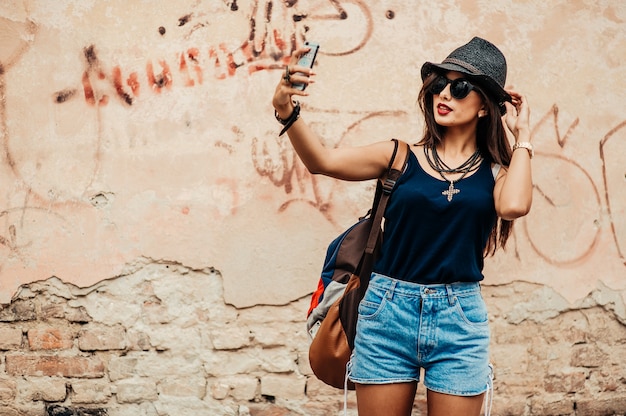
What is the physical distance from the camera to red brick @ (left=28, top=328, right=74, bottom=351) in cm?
353

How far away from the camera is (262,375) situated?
3.62m

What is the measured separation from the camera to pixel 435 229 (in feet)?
7.99

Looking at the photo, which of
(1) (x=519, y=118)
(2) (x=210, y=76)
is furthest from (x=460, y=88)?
(2) (x=210, y=76)

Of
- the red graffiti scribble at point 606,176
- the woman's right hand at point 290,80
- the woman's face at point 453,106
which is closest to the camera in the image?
the woman's right hand at point 290,80

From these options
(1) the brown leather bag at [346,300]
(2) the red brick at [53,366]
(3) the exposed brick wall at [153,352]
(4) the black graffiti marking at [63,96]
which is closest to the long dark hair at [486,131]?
(1) the brown leather bag at [346,300]

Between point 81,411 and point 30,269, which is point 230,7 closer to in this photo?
point 30,269

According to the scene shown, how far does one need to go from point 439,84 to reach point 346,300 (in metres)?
0.80

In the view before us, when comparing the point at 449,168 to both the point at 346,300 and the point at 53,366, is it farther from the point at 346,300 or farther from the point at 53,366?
the point at 53,366

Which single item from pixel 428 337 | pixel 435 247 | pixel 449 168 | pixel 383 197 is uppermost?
pixel 449 168

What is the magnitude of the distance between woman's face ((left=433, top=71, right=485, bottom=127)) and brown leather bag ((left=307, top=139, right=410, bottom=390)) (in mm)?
166

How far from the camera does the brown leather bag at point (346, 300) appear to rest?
2600 millimetres

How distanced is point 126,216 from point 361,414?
1559 mm

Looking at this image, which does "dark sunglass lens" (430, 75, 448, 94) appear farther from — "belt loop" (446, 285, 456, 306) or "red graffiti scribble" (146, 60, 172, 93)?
"red graffiti scribble" (146, 60, 172, 93)

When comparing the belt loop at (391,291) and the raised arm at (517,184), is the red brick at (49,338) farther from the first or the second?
the raised arm at (517,184)
